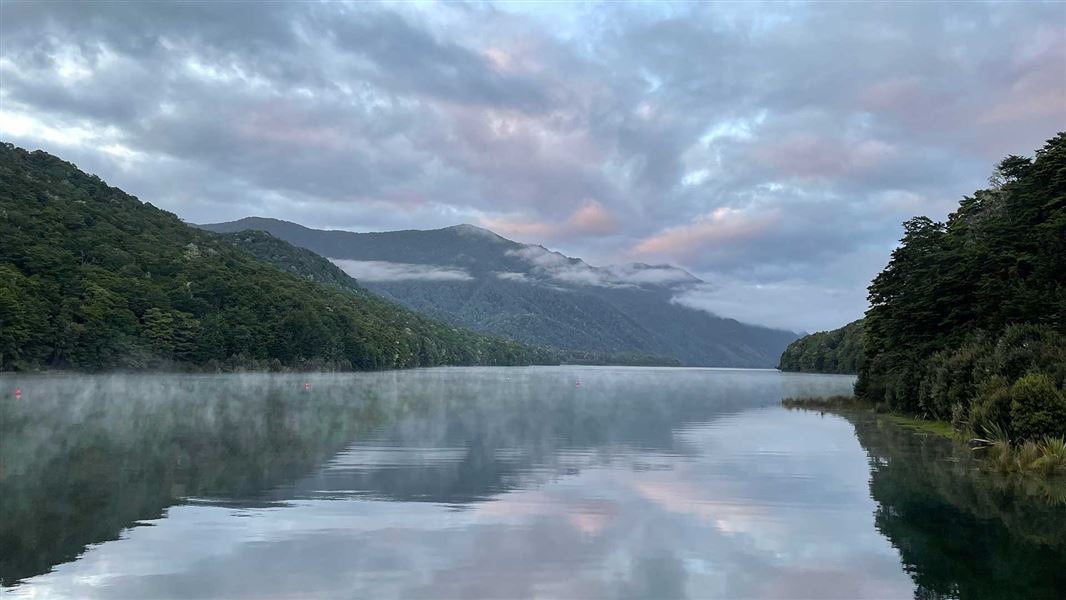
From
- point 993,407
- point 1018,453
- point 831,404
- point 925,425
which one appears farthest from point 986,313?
point 1018,453

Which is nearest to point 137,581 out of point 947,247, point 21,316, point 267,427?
point 267,427

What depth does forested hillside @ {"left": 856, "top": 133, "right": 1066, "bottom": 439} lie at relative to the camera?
117ft

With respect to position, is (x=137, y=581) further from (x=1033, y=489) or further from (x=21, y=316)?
(x=21, y=316)

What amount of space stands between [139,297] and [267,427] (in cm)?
12239

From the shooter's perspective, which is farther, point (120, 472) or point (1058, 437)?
point (1058, 437)

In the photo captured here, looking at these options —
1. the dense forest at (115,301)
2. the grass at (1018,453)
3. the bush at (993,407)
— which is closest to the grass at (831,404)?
the grass at (1018,453)

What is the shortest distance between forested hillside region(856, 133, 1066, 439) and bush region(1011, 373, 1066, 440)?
4 cm

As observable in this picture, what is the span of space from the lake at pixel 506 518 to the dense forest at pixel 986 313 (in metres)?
3.84

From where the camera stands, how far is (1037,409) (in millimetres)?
32281

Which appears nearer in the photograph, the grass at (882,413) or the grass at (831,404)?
the grass at (882,413)

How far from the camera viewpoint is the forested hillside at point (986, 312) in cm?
3562

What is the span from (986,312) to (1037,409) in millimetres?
26936

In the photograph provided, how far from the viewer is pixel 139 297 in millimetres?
153000

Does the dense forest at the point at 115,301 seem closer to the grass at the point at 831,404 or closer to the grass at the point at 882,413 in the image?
the grass at the point at 831,404
